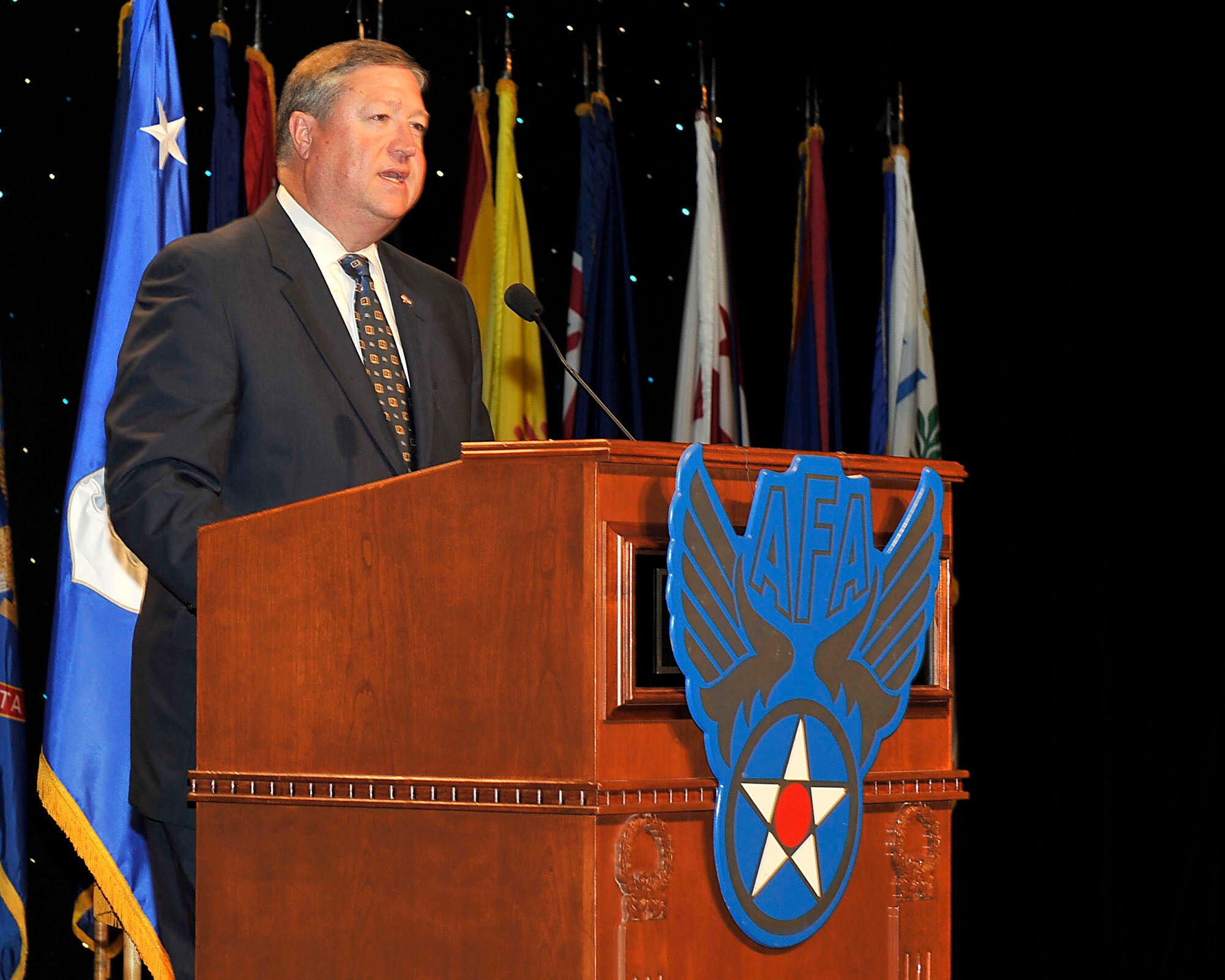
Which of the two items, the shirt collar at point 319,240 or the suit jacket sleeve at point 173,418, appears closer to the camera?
the suit jacket sleeve at point 173,418

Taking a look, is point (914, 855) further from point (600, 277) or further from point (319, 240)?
point (600, 277)

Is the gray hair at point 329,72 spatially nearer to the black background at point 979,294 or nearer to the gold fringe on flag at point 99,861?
the gold fringe on flag at point 99,861

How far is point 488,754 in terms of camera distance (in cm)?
157

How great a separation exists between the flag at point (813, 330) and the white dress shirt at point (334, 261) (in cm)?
262

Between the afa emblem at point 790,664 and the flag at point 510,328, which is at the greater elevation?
the flag at point 510,328

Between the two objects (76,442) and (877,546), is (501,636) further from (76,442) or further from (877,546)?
(76,442)

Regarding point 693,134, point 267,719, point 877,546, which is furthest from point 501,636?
point 693,134

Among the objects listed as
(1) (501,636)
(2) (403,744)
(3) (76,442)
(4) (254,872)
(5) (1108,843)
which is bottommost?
(5) (1108,843)

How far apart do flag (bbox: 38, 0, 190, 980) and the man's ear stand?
1091mm

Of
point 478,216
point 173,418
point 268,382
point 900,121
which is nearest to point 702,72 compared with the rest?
point 900,121

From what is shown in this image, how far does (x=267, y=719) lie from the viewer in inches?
68.2

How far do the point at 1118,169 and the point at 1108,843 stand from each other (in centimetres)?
195

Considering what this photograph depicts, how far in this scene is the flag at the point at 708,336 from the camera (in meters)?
4.61

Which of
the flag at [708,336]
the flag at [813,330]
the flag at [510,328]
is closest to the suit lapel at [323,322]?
the flag at [510,328]
